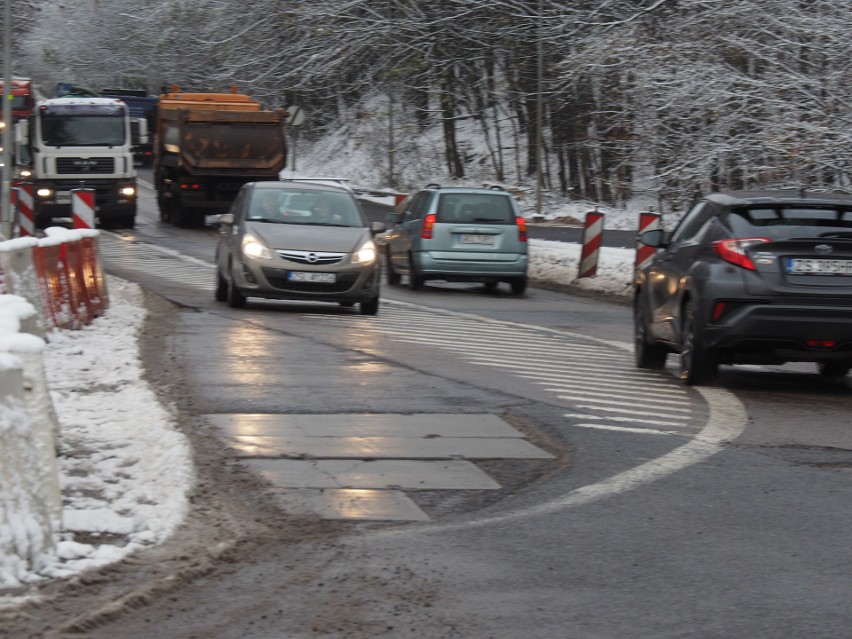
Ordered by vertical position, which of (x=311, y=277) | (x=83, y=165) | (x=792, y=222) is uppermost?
(x=83, y=165)

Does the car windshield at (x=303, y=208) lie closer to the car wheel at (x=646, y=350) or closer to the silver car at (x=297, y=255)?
the silver car at (x=297, y=255)

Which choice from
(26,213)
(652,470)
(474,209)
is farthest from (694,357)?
(26,213)

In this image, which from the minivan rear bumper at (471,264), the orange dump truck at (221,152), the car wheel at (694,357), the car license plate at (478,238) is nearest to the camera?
the car wheel at (694,357)

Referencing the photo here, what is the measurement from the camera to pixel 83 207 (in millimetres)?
Result: 22859

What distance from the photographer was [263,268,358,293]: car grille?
61.1ft

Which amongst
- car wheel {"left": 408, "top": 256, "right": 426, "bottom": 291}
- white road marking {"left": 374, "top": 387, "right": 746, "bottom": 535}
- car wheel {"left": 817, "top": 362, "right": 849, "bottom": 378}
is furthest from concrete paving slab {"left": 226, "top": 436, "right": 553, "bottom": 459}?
car wheel {"left": 408, "top": 256, "right": 426, "bottom": 291}

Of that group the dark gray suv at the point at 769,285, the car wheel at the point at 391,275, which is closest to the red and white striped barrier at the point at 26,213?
the car wheel at the point at 391,275

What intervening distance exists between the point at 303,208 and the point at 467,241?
4.47m

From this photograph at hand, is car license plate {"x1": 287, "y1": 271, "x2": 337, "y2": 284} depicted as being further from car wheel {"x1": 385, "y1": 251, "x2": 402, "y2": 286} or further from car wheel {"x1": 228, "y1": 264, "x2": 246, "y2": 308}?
car wheel {"x1": 385, "y1": 251, "x2": 402, "y2": 286}

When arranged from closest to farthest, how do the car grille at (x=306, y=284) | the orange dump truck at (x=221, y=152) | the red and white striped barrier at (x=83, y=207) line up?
the car grille at (x=306, y=284), the red and white striped barrier at (x=83, y=207), the orange dump truck at (x=221, y=152)

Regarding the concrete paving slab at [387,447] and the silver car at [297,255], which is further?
the silver car at [297,255]

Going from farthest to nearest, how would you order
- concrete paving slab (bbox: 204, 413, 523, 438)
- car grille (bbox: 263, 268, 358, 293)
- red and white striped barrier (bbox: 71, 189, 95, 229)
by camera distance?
red and white striped barrier (bbox: 71, 189, 95, 229) → car grille (bbox: 263, 268, 358, 293) → concrete paving slab (bbox: 204, 413, 523, 438)

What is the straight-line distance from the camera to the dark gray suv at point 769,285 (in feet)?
37.6

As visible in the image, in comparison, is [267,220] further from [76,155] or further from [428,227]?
[76,155]
